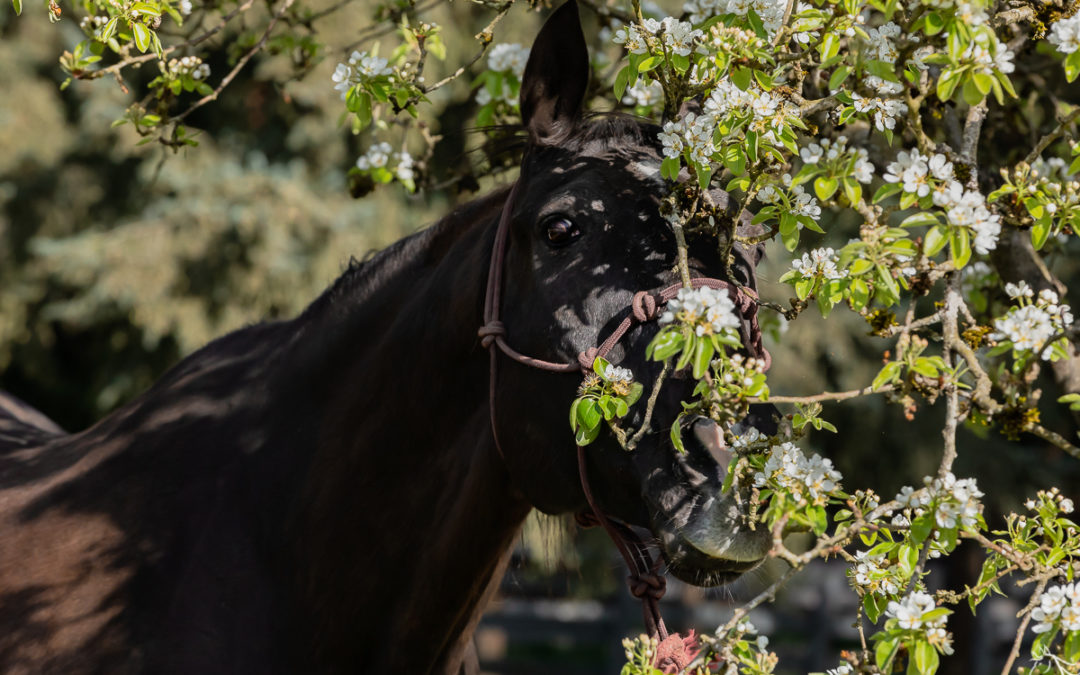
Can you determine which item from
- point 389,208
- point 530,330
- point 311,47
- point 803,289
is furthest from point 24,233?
point 803,289

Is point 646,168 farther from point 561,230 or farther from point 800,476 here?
point 800,476

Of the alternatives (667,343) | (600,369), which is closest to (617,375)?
(600,369)

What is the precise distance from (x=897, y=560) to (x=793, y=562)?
0.72 ft

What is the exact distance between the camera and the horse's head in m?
1.71

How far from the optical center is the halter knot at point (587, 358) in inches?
72.3

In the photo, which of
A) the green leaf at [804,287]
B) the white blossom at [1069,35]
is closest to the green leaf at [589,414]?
the green leaf at [804,287]

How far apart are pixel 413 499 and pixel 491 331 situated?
453 millimetres

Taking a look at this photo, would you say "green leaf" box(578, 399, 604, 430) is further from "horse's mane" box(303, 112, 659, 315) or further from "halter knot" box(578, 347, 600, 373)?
"horse's mane" box(303, 112, 659, 315)

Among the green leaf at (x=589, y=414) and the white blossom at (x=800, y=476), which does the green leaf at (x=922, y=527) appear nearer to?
the white blossom at (x=800, y=476)

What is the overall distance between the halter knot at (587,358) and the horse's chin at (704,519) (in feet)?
0.75

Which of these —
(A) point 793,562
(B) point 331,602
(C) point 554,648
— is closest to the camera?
(A) point 793,562

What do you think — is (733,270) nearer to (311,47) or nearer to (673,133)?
(673,133)

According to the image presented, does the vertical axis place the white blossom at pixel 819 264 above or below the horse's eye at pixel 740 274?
above

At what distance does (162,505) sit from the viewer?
2.29 metres
